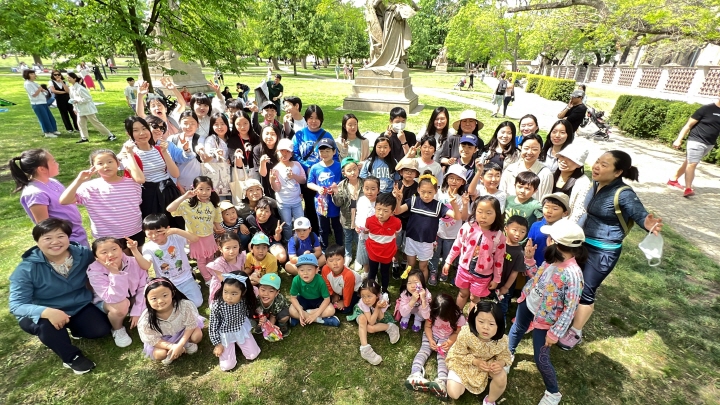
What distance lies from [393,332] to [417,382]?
2.12ft

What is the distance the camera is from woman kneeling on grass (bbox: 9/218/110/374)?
9.35ft

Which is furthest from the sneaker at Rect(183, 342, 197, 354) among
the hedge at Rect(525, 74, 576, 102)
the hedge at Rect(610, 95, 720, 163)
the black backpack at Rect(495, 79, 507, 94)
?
the hedge at Rect(525, 74, 576, 102)

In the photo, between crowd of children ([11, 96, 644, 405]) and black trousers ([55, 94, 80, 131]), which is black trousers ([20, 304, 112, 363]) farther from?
black trousers ([55, 94, 80, 131])

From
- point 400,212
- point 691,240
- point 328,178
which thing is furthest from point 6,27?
point 691,240

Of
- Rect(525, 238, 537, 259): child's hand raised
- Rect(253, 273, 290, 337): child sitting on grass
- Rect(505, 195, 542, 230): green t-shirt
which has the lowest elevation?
Rect(253, 273, 290, 337): child sitting on grass

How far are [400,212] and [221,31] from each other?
11.3 meters

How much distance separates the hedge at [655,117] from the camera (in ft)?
32.7

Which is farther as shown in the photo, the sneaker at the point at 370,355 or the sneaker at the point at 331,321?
the sneaker at the point at 331,321

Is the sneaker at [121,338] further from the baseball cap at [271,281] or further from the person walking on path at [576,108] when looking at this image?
the person walking on path at [576,108]

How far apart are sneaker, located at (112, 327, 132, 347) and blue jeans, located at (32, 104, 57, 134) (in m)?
10.6

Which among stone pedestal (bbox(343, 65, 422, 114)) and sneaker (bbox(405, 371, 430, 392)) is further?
stone pedestal (bbox(343, 65, 422, 114))

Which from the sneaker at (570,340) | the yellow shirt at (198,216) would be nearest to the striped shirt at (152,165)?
the yellow shirt at (198,216)

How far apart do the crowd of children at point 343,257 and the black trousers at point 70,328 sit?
0.12 meters

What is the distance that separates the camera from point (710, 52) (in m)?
26.8
